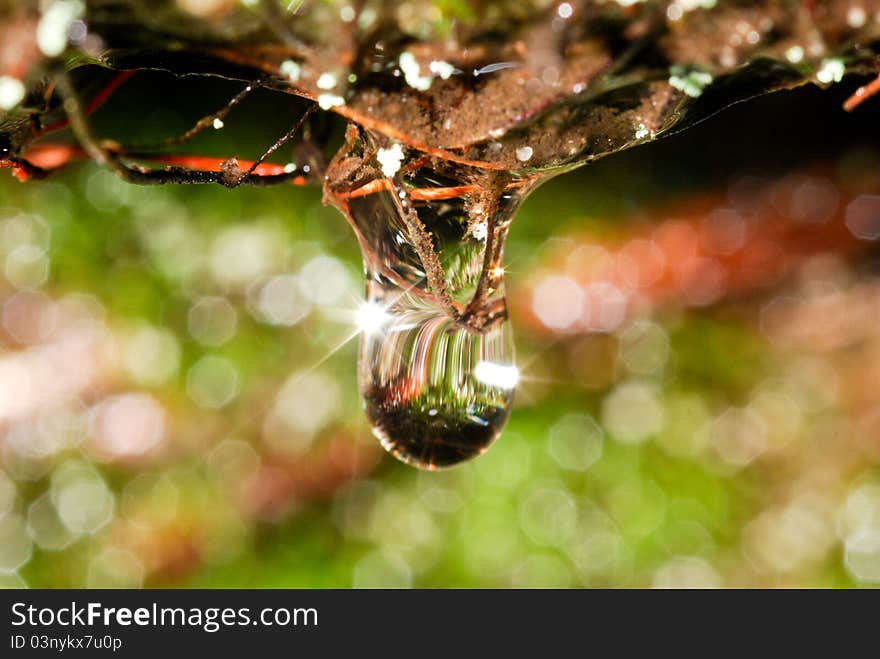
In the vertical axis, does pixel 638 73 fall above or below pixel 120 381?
below

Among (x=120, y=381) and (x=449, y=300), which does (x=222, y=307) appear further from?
(x=449, y=300)

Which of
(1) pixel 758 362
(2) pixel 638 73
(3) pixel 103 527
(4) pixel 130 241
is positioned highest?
(4) pixel 130 241

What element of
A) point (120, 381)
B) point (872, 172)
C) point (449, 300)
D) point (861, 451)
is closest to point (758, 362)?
point (861, 451)

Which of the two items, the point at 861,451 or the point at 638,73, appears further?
the point at 861,451

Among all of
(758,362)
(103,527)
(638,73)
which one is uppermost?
(758,362)

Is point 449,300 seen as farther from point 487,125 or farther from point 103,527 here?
point 103,527

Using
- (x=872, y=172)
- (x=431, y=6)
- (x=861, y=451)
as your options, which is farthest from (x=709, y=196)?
(x=431, y=6)
